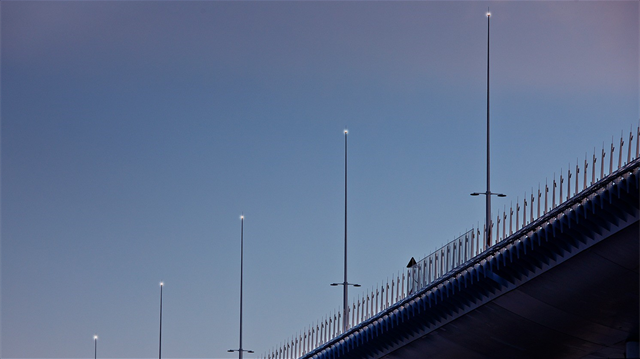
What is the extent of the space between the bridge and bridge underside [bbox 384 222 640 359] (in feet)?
0.17

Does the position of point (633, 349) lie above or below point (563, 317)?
below

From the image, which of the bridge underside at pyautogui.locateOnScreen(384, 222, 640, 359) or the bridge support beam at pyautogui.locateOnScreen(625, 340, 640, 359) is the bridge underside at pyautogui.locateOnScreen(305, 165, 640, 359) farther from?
the bridge support beam at pyautogui.locateOnScreen(625, 340, 640, 359)

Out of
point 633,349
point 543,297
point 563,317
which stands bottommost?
point 633,349

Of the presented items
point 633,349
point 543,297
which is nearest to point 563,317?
point 543,297

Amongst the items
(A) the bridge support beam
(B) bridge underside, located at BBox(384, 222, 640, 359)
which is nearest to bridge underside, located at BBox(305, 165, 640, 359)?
(B) bridge underside, located at BBox(384, 222, 640, 359)

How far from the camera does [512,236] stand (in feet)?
170

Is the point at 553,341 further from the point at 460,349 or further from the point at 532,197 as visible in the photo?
the point at 532,197

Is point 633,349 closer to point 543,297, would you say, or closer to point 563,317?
point 563,317

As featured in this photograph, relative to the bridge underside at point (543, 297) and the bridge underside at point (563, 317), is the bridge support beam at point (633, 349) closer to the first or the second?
the bridge underside at point (543, 297)

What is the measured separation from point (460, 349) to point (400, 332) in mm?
3404

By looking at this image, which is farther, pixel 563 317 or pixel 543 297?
pixel 563 317

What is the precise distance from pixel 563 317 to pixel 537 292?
7.96ft

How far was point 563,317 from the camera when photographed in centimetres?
5478

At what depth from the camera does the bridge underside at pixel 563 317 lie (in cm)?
4919
